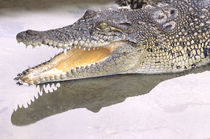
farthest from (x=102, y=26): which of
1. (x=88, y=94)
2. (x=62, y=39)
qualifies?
(x=88, y=94)

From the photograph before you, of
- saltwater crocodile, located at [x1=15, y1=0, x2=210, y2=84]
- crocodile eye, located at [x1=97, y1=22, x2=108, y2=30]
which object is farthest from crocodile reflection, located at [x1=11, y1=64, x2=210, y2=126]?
crocodile eye, located at [x1=97, y1=22, x2=108, y2=30]

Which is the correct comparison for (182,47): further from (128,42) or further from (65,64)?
(65,64)

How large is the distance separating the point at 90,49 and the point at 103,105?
91 cm

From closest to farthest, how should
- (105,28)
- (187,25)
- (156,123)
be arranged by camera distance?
(156,123) < (105,28) < (187,25)

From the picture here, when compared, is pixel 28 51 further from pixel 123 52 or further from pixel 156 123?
pixel 156 123

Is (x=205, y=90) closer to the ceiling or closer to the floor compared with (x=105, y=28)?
closer to the floor

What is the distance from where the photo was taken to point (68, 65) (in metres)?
4.48

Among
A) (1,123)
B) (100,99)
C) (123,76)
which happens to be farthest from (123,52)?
(1,123)

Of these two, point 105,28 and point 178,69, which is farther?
point 178,69

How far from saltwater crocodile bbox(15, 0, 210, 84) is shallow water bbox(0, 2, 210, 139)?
0.15 meters

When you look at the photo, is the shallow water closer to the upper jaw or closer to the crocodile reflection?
the crocodile reflection

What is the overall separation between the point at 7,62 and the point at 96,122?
5.62ft

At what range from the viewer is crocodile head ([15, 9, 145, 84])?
4.30 meters

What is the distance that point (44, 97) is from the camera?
4.12 metres
